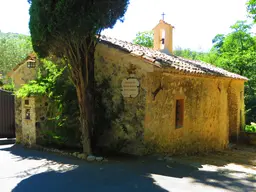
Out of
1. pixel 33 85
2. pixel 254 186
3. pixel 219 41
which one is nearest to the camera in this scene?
pixel 254 186

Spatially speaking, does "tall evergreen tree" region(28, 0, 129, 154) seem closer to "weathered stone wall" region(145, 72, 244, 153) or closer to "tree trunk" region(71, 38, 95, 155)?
"tree trunk" region(71, 38, 95, 155)

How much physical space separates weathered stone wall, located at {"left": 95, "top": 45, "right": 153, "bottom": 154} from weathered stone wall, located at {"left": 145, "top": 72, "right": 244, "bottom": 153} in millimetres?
267

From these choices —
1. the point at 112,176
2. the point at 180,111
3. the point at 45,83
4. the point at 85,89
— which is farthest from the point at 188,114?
the point at 45,83

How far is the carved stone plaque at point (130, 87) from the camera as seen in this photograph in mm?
7171

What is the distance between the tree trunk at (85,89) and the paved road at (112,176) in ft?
2.60

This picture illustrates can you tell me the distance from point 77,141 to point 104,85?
195 centimetres

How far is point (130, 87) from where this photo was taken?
7316 millimetres

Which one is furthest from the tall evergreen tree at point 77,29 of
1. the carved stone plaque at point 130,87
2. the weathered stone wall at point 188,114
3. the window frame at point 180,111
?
the window frame at point 180,111

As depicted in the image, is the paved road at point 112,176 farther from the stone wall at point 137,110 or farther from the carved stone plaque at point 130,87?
the carved stone plaque at point 130,87

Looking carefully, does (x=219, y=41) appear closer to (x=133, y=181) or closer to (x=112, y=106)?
(x=112, y=106)

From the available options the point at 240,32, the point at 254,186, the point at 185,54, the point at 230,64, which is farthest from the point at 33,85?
the point at 185,54

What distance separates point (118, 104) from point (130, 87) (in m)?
0.68

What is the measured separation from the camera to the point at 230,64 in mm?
19453

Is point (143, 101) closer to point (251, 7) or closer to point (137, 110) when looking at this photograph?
point (137, 110)
